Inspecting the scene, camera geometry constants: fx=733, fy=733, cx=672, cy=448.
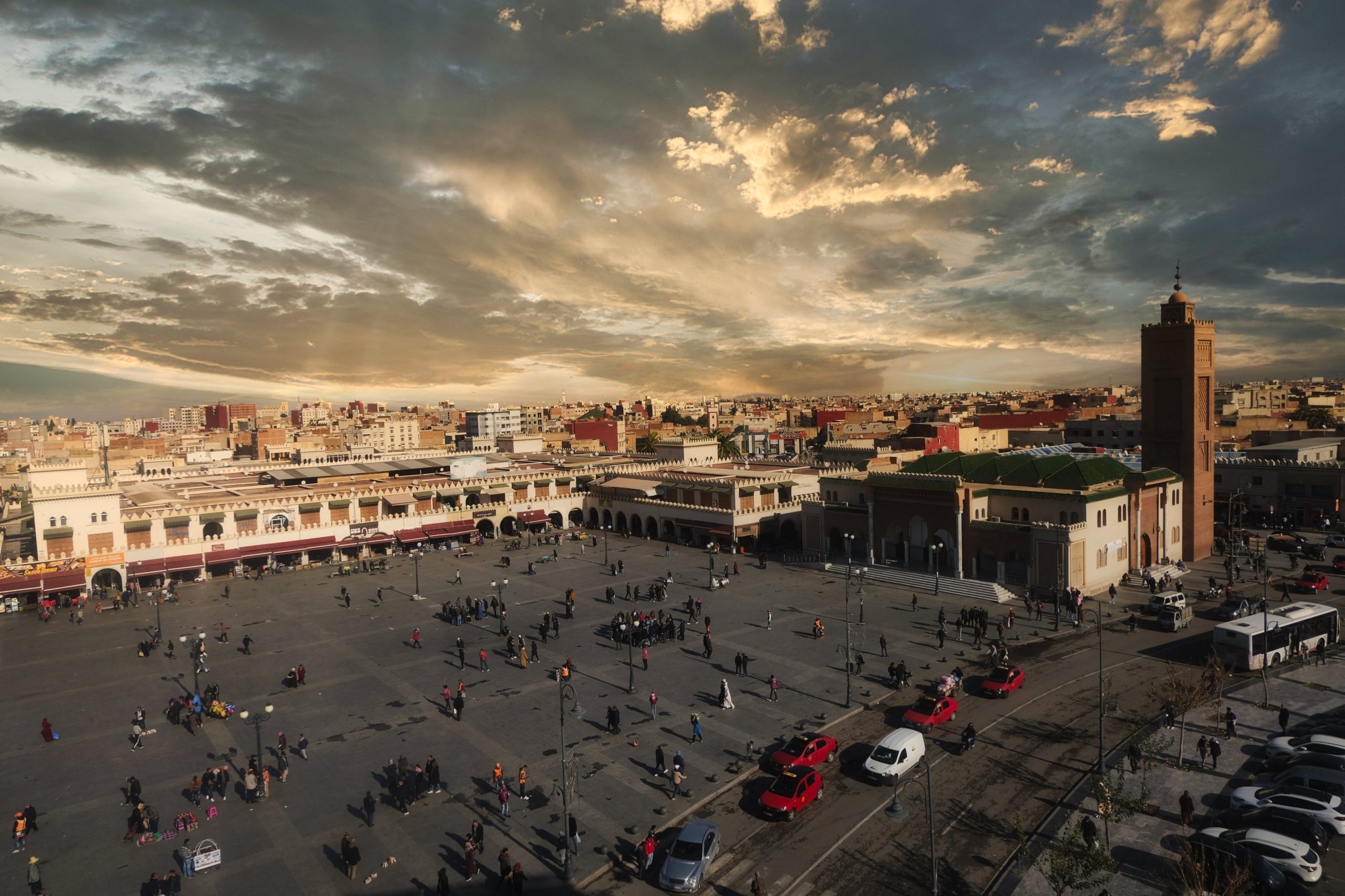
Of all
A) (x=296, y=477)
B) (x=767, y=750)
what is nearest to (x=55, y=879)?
(x=767, y=750)

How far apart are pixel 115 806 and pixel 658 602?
82.6ft

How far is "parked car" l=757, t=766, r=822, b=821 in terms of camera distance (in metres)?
18.8

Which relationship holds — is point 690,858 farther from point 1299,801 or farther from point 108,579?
point 108,579

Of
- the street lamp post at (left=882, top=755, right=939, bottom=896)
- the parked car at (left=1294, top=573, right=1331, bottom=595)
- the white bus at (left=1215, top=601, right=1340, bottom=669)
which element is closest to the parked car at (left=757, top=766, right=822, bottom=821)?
the street lamp post at (left=882, top=755, right=939, bottom=896)

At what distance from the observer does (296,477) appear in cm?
6394

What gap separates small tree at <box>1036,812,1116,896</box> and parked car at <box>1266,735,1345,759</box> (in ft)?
28.8

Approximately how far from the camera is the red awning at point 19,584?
141 ft

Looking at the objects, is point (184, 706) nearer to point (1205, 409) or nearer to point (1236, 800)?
point (1236, 800)

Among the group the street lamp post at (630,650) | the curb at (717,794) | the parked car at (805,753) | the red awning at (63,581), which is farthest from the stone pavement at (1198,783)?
the red awning at (63,581)

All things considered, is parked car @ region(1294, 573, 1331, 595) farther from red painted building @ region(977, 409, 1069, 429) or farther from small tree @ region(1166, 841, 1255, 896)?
red painted building @ region(977, 409, 1069, 429)

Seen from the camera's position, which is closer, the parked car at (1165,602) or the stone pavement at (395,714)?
the stone pavement at (395,714)

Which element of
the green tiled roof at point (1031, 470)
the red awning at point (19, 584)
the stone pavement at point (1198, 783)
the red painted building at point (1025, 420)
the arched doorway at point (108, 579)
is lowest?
the stone pavement at point (1198, 783)

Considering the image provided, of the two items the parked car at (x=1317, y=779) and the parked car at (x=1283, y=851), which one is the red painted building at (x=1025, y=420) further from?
the parked car at (x=1283, y=851)

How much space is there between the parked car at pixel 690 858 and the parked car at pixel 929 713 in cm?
939
